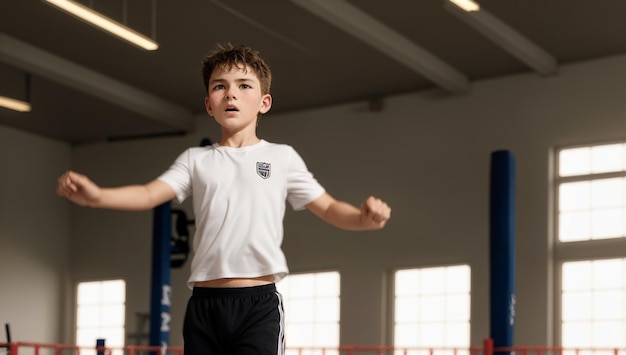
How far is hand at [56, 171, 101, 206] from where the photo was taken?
290 centimetres

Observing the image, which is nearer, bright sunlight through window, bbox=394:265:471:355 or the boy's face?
the boy's face

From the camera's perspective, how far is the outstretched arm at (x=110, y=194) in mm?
2906

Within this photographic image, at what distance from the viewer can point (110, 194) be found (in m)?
3.06

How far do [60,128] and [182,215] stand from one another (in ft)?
11.7

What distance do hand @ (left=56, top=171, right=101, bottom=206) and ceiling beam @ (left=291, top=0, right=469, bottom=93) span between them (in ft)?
29.6

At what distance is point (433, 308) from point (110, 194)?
12.3 metres

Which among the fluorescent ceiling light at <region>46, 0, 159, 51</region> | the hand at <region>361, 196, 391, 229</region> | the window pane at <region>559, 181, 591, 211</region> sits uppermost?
the fluorescent ceiling light at <region>46, 0, 159, 51</region>

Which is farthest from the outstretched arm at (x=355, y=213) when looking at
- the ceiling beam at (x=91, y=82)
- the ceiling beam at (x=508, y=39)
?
the ceiling beam at (x=91, y=82)

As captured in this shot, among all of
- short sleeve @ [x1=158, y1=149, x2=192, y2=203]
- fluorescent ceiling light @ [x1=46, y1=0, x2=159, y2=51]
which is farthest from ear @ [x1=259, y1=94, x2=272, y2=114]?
fluorescent ceiling light @ [x1=46, y1=0, x2=159, y2=51]

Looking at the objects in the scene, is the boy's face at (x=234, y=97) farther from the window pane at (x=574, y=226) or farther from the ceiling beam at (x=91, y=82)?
the window pane at (x=574, y=226)

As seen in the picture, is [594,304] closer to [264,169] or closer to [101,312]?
[101,312]

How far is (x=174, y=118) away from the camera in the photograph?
17203 mm

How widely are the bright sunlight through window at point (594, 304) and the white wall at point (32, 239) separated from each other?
353 inches

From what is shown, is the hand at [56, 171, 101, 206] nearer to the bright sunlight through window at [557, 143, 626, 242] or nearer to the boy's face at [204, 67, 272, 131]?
the boy's face at [204, 67, 272, 131]
